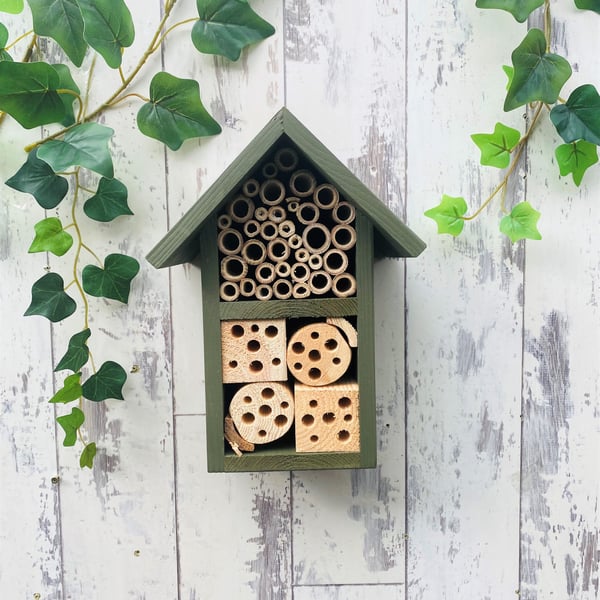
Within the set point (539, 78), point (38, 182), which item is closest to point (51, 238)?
point (38, 182)

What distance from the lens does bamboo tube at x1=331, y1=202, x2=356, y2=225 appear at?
726 mm

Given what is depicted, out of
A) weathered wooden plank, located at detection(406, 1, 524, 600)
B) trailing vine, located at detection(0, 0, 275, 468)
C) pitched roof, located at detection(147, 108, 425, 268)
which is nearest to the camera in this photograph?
pitched roof, located at detection(147, 108, 425, 268)

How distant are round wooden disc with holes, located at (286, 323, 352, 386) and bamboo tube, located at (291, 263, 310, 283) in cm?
6

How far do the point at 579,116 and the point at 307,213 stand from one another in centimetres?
43

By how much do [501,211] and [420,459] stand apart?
40 cm

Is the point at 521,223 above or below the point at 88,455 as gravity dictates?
above

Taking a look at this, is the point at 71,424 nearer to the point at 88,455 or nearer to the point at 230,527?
the point at 88,455

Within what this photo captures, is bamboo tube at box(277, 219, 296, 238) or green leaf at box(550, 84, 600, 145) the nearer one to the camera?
bamboo tube at box(277, 219, 296, 238)

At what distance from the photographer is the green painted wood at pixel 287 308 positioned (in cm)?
→ 72

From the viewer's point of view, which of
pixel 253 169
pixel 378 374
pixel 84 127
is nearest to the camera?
pixel 253 169

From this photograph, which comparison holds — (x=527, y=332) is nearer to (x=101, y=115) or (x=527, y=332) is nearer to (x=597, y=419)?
(x=597, y=419)

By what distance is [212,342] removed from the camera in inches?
28.6

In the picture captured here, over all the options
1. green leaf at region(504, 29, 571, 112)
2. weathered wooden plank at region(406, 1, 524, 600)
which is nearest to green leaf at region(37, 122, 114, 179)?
weathered wooden plank at region(406, 1, 524, 600)

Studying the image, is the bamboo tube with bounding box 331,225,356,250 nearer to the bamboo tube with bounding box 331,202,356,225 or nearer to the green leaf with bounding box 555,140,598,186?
the bamboo tube with bounding box 331,202,356,225
